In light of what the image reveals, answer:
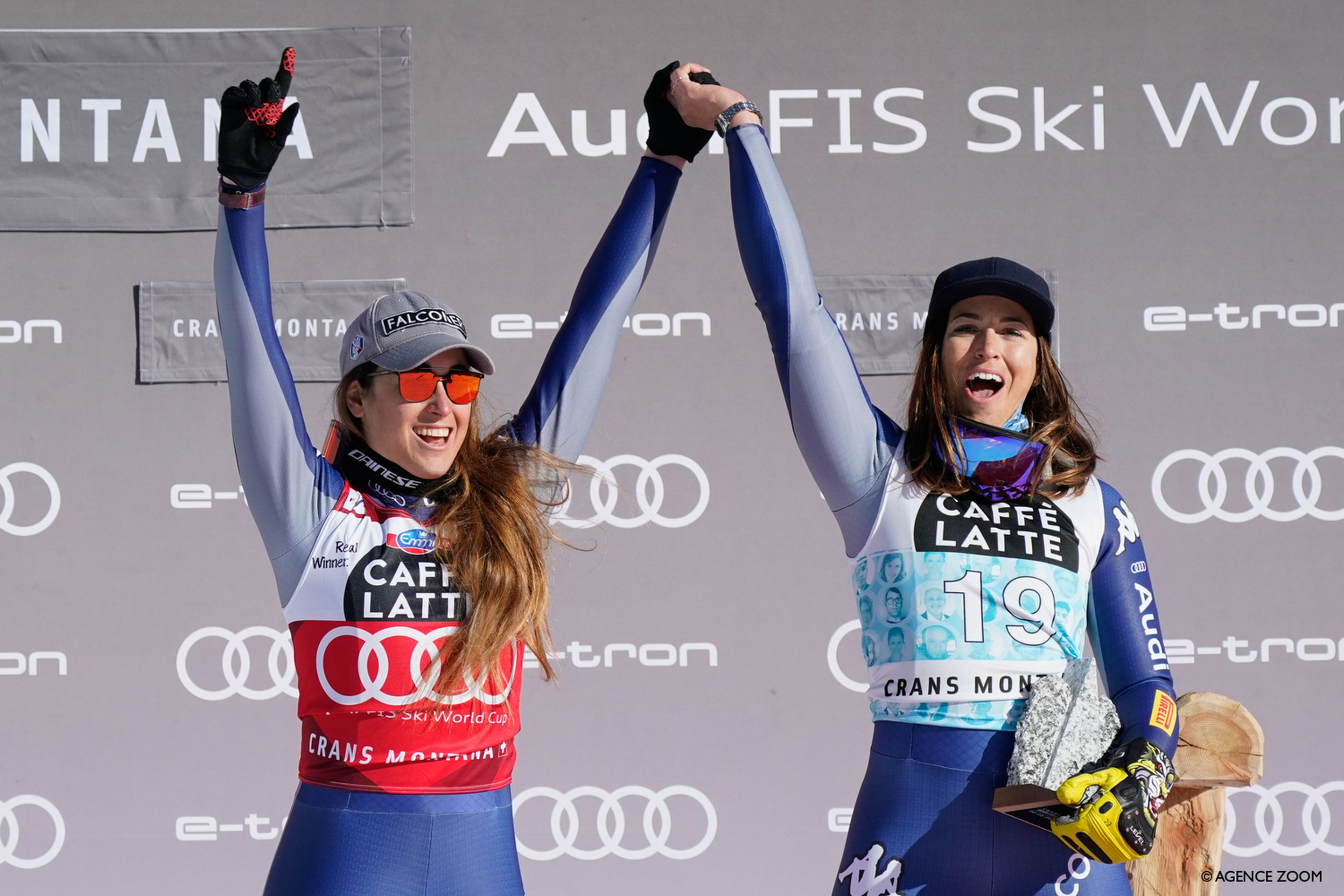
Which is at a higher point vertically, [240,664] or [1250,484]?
[1250,484]

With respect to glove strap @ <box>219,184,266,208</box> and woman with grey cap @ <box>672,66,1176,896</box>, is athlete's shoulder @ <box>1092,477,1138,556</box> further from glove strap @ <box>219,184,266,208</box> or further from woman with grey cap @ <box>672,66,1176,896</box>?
glove strap @ <box>219,184,266,208</box>

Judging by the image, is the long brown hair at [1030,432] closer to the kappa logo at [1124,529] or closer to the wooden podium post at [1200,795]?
the kappa logo at [1124,529]

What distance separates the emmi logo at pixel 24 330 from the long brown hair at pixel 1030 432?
2401 mm

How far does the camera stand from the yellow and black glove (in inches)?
57.9

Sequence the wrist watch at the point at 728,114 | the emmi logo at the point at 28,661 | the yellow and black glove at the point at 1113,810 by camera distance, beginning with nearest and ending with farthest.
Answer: the yellow and black glove at the point at 1113,810 → the wrist watch at the point at 728,114 → the emmi logo at the point at 28,661

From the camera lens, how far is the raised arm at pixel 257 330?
4.99ft

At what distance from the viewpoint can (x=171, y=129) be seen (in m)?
3.21

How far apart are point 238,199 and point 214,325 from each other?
177 centimetres

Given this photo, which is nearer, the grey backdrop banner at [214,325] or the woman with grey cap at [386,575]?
the woman with grey cap at [386,575]

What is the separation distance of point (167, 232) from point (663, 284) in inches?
50.7

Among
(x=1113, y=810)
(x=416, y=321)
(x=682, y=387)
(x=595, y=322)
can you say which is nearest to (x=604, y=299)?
(x=595, y=322)

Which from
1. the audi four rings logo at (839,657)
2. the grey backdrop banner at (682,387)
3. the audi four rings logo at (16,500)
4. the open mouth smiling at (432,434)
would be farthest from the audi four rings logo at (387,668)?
the audi four rings logo at (16,500)

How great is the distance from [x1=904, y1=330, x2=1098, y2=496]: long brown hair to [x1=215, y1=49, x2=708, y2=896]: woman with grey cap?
555 millimetres

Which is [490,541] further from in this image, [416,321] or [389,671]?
[416,321]
